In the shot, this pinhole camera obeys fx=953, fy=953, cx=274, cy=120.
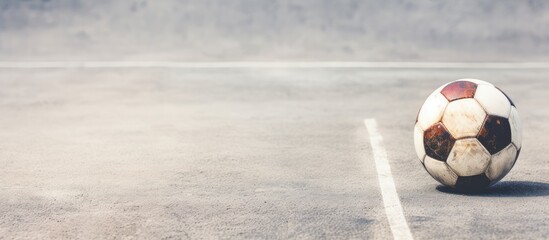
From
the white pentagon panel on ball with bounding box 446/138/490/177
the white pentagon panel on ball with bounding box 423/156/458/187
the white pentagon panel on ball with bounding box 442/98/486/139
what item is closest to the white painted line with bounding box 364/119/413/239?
the white pentagon panel on ball with bounding box 423/156/458/187

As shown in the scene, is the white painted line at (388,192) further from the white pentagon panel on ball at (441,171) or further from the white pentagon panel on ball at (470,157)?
the white pentagon panel on ball at (470,157)

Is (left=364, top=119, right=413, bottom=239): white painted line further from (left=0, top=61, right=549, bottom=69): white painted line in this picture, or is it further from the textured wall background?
the textured wall background

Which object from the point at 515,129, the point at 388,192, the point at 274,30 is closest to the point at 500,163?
the point at 515,129

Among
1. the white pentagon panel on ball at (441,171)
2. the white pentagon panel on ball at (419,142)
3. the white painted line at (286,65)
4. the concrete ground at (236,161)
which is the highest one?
the white pentagon panel on ball at (419,142)

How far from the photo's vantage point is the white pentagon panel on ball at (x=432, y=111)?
25.6 feet

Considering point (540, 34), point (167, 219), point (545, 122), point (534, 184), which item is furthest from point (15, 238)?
point (540, 34)

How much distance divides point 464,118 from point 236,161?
270 centimetres

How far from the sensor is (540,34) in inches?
835

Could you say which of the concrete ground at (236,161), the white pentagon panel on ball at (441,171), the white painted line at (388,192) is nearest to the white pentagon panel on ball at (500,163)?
the concrete ground at (236,161)

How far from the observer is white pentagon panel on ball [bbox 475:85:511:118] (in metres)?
7.70

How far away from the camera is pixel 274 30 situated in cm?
2144

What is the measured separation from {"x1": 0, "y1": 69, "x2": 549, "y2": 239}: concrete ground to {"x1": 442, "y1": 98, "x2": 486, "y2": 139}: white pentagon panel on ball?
1.77 ft

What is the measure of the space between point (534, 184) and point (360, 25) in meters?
13.7

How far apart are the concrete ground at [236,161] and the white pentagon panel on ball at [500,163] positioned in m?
0.18
